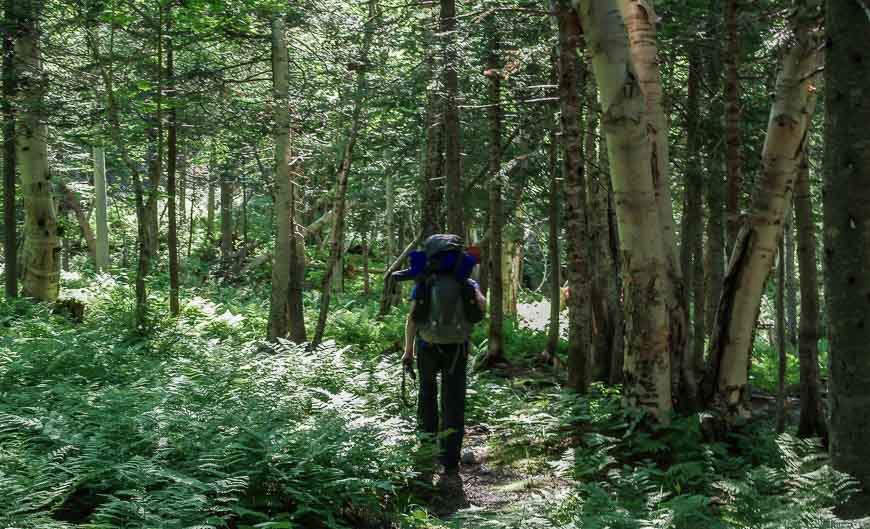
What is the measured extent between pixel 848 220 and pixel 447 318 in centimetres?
348

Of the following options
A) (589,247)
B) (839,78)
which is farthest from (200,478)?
(589,247)

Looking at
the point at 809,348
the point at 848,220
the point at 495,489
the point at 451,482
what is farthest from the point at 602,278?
the point at 848,220

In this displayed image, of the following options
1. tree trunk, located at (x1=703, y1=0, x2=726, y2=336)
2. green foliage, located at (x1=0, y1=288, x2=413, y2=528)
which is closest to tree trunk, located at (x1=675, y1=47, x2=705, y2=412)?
tree trunk, located at (x1=703, y1=0, x2=726, y2=336)

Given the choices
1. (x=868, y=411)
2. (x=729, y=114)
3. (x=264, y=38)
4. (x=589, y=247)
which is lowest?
(x=868, y=411)

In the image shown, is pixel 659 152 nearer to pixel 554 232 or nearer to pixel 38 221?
pixel 554 232

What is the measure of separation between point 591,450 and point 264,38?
30.9 ft

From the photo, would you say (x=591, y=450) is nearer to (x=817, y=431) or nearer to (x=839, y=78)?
(x=817, y=431)

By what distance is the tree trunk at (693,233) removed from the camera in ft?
25.7

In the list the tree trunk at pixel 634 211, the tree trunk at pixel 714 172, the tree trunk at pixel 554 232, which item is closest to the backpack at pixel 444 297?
the tree trunk at pixel 634 211

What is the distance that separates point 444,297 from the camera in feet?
22.4

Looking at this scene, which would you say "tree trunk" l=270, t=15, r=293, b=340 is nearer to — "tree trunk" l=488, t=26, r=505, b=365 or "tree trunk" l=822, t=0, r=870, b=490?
"tree trunk" l=488, t=26, r=505, b=365

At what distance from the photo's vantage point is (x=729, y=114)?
795 cm

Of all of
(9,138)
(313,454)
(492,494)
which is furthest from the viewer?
(9,138)

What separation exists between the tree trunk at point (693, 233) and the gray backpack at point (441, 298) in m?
2.43
